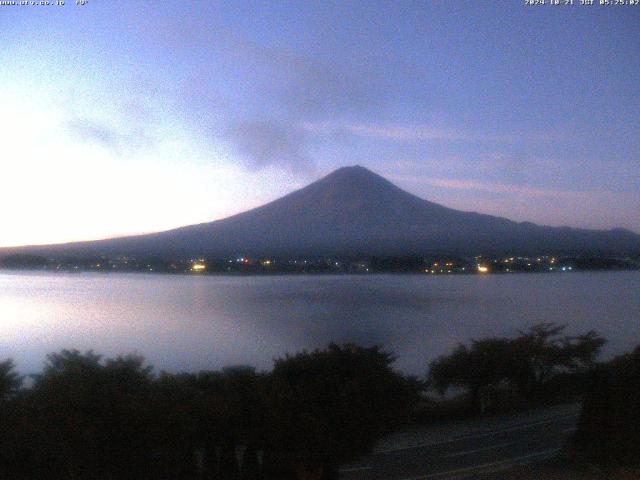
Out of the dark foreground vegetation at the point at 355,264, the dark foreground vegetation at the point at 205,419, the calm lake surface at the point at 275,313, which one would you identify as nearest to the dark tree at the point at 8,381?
the dark foreground vegetation at the point at 205,419

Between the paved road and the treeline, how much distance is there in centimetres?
138

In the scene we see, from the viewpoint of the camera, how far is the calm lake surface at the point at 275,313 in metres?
19.6

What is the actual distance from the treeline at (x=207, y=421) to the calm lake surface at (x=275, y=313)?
515cm

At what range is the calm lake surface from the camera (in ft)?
64.2

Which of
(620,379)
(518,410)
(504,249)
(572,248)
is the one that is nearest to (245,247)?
(504,249)

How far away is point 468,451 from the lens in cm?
1009

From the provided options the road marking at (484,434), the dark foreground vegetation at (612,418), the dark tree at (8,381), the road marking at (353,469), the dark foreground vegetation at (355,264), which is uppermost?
the dark foreground vegetation at (355,264)

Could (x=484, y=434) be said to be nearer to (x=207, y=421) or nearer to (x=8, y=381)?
(x=207, y=421)

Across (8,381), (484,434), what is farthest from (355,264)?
(8,381)

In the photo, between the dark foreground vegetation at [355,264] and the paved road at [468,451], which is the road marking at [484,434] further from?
the dark foreground vegetation at [355,264]

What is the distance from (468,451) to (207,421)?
438cm

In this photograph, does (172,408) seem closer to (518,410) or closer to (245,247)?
(518,410)

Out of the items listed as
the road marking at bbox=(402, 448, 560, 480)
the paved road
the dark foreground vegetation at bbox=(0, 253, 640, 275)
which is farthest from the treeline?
the dark foreground vegetation at bbox=(0, 253, 640, 275)

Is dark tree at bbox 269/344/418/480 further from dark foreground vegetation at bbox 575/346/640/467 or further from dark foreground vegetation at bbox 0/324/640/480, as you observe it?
→ dark foreground vegetation at bbox 575/346/640/467
